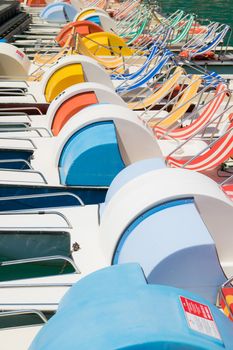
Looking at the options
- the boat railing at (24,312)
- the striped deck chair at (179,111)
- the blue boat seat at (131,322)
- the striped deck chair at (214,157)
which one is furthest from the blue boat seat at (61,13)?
the blue boat seat at (131,322)

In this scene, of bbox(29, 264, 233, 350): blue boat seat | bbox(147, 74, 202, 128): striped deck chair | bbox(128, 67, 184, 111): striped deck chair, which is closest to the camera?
bbox(29, 264, 233, 350): blue boat seat

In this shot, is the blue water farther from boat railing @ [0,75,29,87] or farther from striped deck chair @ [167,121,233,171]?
striped deck chair @ [167,121,233,171]

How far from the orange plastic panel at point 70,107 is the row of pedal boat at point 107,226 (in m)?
0.02

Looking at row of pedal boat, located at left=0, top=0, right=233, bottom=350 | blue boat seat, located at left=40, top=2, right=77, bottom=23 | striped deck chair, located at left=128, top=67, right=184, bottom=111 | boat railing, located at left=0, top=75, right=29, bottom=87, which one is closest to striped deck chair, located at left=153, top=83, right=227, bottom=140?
row of pedal boat, located at left=0, top=0, right=233, bottom=350

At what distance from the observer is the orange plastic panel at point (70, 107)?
8.55 m

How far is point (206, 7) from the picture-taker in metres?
33.2

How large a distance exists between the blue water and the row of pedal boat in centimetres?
2036

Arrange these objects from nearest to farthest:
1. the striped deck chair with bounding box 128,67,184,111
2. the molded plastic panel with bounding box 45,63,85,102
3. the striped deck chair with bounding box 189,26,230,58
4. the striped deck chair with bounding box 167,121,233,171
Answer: the striped deck chair with bounding box 167,121,233,171
the molded plastic panel with bounding box 45,63,85,102
the striped deck chair with bounding box 128,67,184,111
the striped deck chair with bounding box 189,26,230,58

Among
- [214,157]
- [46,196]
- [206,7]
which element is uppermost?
[206,7]

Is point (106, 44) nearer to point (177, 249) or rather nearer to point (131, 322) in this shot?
point (177, 249)

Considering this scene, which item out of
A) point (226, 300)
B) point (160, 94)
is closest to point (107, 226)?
point (226, 300)

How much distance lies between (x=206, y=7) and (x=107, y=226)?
98.6ft

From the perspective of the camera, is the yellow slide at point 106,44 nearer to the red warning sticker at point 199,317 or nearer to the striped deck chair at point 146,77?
the striped deck chair at point 146,77

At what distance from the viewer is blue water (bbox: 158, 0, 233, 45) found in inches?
1162
